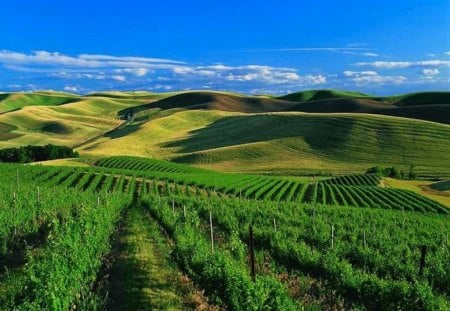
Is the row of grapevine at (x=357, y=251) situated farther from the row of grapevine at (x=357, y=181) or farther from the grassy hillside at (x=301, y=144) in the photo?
the grassy hillside at (x=301, y=144)

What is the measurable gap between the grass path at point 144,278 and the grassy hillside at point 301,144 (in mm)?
84030

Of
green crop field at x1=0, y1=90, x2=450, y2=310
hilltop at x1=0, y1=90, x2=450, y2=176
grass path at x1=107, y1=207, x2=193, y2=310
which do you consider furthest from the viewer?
hilltop at x1=0, y1=90, x2=450, y2=176

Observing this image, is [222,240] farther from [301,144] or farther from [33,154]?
[301,144]

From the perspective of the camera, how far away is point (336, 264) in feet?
62.3

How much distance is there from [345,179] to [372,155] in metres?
31.3

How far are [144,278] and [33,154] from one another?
102632 mm

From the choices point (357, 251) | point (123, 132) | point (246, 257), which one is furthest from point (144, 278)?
point (123, 132)

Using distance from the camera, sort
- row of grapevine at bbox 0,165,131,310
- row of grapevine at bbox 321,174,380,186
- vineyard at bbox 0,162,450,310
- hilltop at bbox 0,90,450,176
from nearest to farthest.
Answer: row of grapevine at bbox 0,165,131,310 < vineyard at bbox 0,162,450,310 < row of grapevine at bbox 321,174,380,186 < hilltop at bbox 0,90,450,176

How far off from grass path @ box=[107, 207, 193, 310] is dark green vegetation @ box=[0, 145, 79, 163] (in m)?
88.6

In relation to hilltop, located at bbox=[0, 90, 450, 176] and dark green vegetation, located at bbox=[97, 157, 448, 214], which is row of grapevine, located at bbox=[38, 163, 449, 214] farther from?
hilltop, located at bbox=[0, 90, 450, 176]

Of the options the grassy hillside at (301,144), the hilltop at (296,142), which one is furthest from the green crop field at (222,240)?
the hilltop at (296,142)

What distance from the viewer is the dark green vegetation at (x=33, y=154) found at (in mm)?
109137

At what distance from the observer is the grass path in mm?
16125

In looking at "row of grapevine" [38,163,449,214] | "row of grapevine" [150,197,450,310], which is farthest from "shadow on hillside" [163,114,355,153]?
"row of grapevine" [150,197,450,310]
